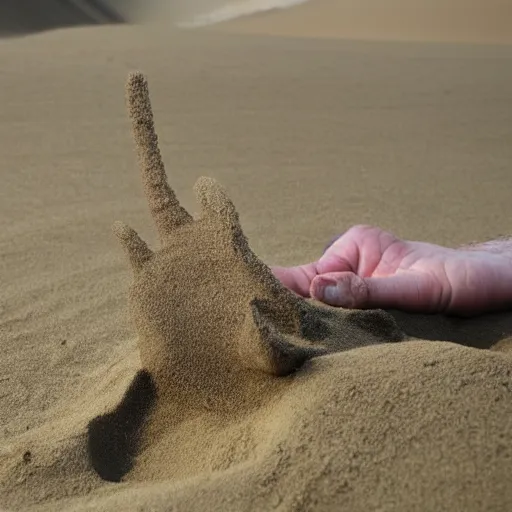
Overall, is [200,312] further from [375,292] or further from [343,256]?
[343,256]

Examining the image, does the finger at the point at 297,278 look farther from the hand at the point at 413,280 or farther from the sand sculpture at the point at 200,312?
the sand sculpture at the point at 200,312

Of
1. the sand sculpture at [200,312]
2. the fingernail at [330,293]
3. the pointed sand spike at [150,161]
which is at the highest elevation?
the pointed sand spike at [150,161]

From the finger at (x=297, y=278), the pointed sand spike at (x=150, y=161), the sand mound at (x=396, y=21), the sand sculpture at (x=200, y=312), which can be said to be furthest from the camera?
the sand mound at (x=396, y=21)

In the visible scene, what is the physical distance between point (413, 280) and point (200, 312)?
52cm

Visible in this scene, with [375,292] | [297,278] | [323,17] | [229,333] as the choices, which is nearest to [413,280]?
[375,292]

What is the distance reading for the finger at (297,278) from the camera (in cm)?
152

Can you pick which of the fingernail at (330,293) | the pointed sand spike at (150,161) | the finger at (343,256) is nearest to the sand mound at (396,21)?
the finger at (343,256)

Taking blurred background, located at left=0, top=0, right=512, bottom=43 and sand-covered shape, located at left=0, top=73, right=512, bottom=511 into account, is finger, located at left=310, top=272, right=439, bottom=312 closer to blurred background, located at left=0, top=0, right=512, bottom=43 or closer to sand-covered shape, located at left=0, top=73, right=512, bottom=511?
sand-covered shape, located at left=0, top=73, right=512, bottom=511

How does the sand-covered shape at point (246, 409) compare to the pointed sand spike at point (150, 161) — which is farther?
the pointed sand spike at point (150, 161)

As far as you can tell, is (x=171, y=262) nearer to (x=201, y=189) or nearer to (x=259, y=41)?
(x=201, y=189)

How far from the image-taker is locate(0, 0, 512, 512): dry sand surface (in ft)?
2.73

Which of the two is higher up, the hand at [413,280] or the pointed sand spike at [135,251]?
the pointed sand spike at [135,251]

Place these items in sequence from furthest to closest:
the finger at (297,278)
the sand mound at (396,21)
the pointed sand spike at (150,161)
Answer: the sand mound at (396,21) < the finger at (297,278) < the pointed sand spike at (150,161)

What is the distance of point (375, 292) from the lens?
55.6 inches
